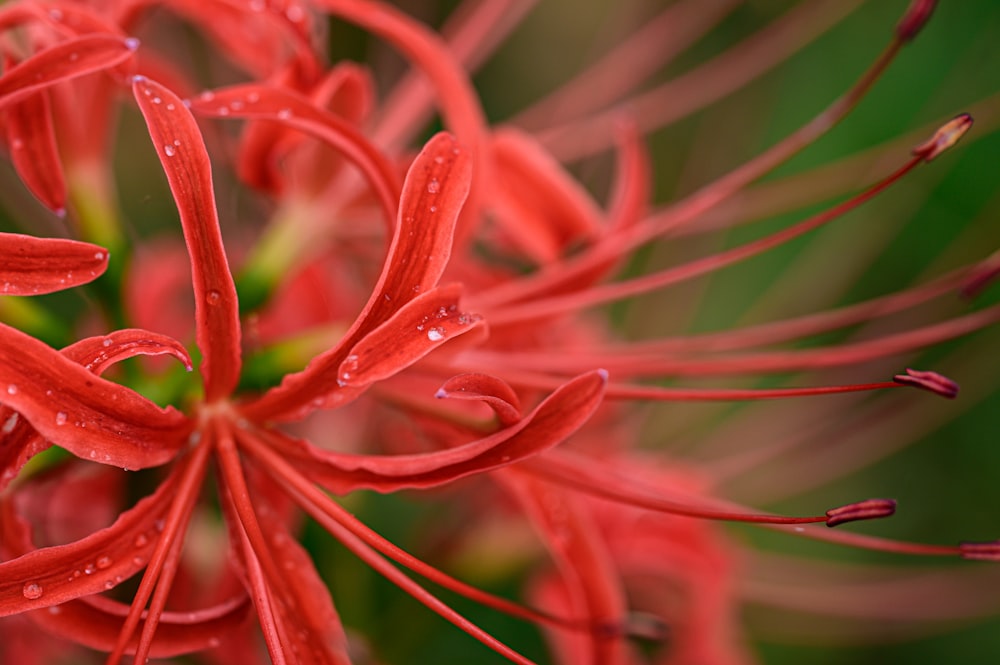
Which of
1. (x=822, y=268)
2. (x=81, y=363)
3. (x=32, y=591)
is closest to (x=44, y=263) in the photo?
(x=81, y=363)

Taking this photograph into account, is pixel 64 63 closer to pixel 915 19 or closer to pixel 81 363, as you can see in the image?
pixel 81 363

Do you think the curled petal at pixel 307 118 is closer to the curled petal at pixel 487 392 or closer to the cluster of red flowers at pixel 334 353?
the cluster of red flowers at pixel 334 353

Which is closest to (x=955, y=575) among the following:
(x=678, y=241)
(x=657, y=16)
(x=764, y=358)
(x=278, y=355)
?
(x=678, y=241)

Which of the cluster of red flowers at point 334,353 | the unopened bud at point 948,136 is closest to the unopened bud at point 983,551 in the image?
the cluster of red flowers at point 334,353

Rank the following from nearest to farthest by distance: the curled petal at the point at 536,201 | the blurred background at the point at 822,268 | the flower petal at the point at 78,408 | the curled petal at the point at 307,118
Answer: the flower petal at the point at 78,408 → the curled petal at the point at 307,118 → the curled petal at the point at 536,201 → the blurred background at the point at 822,268

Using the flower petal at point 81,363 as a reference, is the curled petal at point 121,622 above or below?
below
